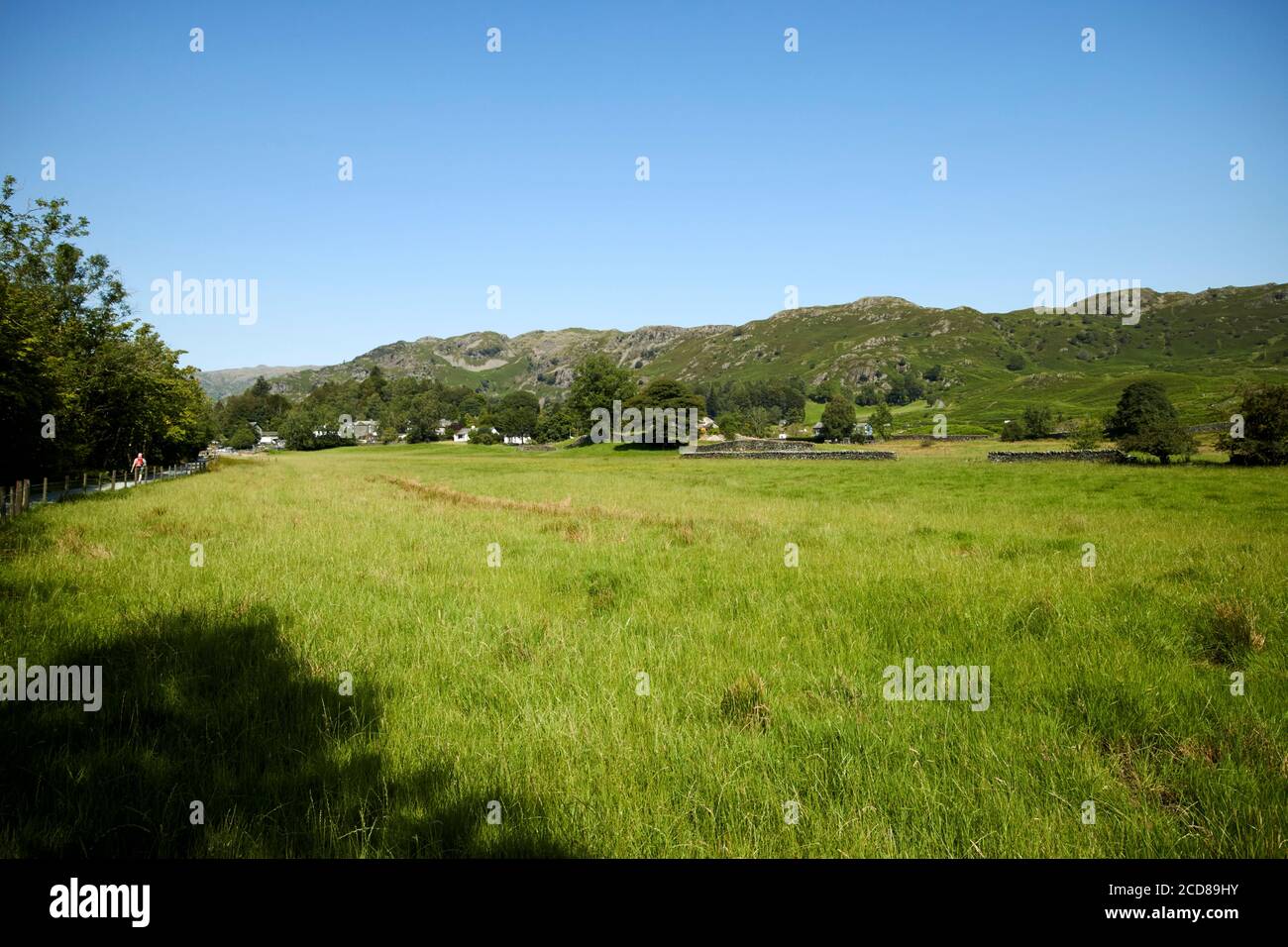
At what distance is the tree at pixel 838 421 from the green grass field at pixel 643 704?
116840 mm

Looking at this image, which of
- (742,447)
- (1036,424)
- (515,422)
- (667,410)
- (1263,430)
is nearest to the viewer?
(1263,430)

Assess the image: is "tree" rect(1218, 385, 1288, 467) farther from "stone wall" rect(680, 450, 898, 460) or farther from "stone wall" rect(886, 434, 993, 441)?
"stone wall" rect(886, 434, 993, 441)

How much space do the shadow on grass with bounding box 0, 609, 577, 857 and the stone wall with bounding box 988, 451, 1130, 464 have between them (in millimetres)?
56713

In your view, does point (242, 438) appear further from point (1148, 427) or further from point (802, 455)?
point (1148, 427)

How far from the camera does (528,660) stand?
622 centimetres

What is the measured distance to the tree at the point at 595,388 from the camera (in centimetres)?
11588

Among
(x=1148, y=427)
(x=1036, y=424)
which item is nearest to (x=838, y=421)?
(x=1036, y=424)

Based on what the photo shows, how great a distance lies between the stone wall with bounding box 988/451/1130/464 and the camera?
46781 mm

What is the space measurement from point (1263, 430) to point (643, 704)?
157 feet

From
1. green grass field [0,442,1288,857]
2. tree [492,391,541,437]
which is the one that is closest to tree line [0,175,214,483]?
green grass field [0,442,1288,857]

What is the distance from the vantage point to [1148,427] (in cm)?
4378

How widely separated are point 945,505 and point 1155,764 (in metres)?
19.7

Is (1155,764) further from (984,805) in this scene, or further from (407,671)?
(407,671)

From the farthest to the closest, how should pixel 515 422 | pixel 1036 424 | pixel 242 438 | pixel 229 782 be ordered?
pixel 515 422 < pixel 242 438 < pixel 1036 424 < pixel 229 782
